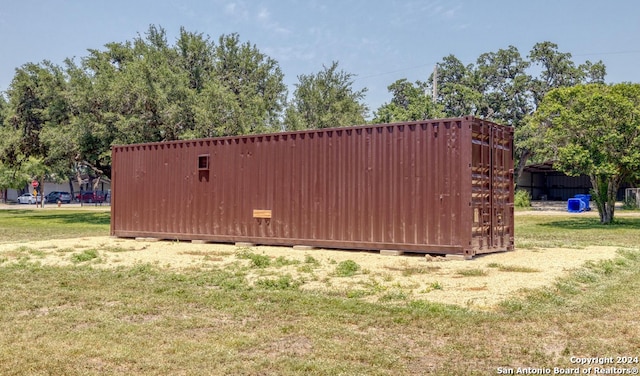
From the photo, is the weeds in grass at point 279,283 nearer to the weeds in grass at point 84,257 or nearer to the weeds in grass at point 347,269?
the weeds in grass at point 347,269

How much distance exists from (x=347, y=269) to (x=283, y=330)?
14.7ft

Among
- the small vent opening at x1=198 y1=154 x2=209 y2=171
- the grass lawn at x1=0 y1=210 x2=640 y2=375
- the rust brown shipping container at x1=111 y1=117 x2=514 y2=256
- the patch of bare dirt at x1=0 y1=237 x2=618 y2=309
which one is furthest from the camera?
the small vent opening at x1=198 y1=154 x2=209 y2=171

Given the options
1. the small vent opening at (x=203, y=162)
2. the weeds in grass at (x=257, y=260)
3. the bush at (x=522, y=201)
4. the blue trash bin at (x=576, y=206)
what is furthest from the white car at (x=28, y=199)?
the weeds in grass at (x=257, y=260)

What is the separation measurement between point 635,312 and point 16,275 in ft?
32.1

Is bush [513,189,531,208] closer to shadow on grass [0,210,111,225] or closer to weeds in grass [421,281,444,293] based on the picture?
shadow on grass [0,210,111,225]

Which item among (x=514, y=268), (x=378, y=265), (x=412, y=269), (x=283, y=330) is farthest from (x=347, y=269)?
(x=283, y=330)

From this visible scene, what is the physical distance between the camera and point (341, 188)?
13883 mm

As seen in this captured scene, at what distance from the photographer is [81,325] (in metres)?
6.12

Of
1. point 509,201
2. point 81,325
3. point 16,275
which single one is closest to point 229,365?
point 81,325

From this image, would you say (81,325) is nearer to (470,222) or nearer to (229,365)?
(229,365)

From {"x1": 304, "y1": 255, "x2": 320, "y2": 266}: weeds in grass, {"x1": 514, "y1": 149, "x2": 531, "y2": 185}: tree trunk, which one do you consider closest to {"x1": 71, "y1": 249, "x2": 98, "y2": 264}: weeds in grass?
{"x1": 304, "y1": 255, "x2": 320, "y2": 266}: weeds in grass

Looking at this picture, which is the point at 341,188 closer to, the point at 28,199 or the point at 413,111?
the point at 413,111

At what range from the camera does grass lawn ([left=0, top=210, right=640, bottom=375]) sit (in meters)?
4.76

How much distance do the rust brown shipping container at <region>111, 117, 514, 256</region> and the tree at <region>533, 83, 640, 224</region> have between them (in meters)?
10.4
